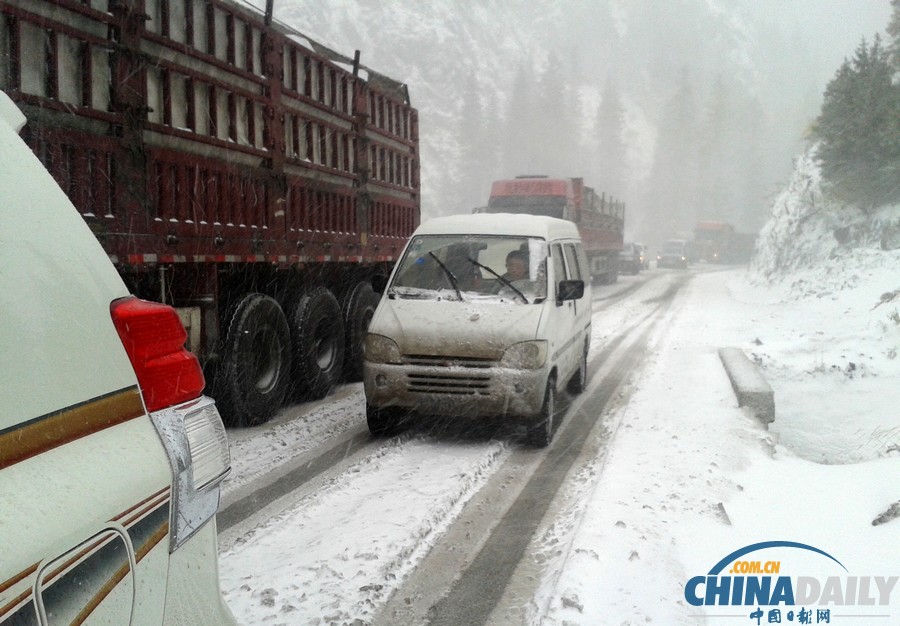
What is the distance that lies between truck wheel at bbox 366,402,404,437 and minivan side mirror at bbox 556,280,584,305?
1882mm

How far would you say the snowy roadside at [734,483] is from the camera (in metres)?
3.77

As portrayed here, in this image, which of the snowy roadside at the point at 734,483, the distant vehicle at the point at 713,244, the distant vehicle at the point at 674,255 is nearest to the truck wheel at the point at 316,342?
the snowy roadside at the point at 734,483

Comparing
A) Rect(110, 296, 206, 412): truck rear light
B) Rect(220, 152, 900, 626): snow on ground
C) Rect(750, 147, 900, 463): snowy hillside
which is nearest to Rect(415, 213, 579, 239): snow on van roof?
Rect(220, 152, 900, 626): snow on ground

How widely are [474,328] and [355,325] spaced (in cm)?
353

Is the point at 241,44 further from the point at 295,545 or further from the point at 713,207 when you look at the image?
the point at 713,207

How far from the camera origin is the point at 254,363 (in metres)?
7.35

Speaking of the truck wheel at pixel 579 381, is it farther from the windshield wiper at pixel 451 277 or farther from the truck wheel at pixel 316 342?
the truck wheel at pixel 316 342

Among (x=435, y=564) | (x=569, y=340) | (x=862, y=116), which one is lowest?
(x=435, y=564)

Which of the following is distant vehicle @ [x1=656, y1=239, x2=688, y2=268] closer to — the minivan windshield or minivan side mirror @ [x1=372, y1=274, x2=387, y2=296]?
the minivan windshield

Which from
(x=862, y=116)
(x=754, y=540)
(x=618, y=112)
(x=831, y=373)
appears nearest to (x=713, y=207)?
(x=618, y=112)

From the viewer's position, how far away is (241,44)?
23.3 ft

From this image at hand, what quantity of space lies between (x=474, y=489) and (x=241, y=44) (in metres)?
4.73

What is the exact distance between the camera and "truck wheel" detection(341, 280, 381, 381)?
31.6ft

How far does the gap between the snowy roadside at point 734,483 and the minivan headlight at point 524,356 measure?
1008 mm
